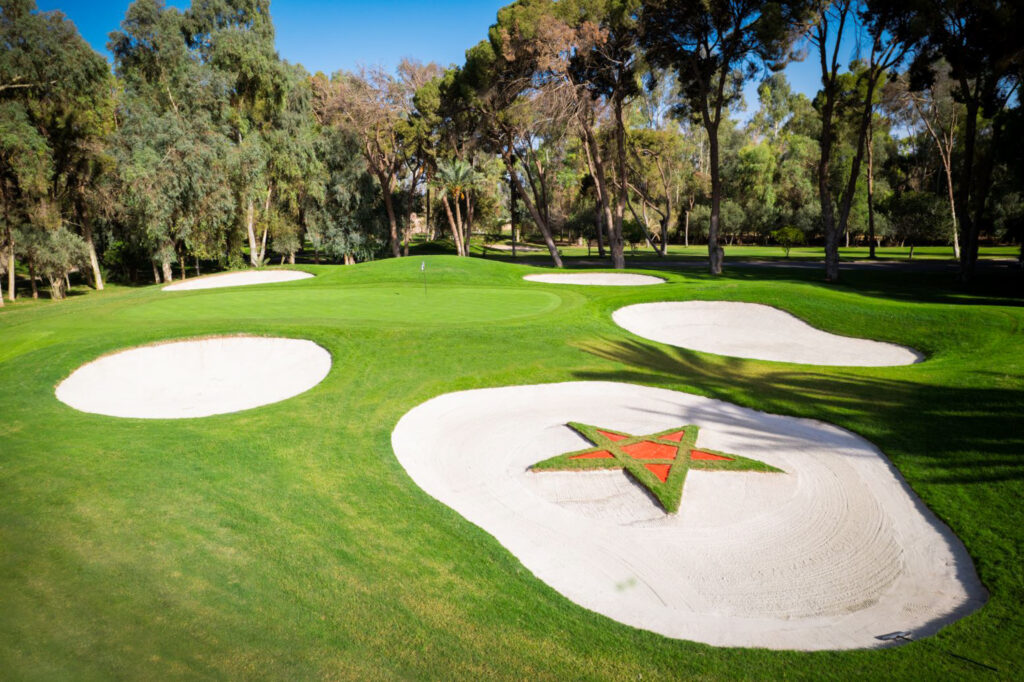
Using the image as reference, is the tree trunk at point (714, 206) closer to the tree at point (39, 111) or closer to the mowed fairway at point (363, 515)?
the mowed fairway at point (363, 515)

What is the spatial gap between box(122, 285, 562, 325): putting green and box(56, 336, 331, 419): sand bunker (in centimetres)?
192

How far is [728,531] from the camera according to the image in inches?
235

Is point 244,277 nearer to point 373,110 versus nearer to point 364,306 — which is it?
point 364,306

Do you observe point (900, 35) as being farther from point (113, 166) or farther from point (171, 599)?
point (113, 166)

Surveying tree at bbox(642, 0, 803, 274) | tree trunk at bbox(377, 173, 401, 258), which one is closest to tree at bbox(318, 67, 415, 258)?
tree trunk at bbox(377, 173, 401, 258)

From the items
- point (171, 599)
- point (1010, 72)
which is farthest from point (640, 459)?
point (1010, 72)

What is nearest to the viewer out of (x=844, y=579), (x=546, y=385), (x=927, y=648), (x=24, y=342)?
(x=927, y=648)

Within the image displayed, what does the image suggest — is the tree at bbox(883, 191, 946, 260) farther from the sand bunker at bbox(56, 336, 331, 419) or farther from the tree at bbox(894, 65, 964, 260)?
the sand bunker at bbox(56, 336, 331, 419)

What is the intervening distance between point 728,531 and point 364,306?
12.8m

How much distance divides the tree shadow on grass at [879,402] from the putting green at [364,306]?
12.8 feet

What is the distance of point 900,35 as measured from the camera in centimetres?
2227

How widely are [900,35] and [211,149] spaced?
124 ft

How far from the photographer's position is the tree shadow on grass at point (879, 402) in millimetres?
7082

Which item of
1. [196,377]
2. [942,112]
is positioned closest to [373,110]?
[196,377]
